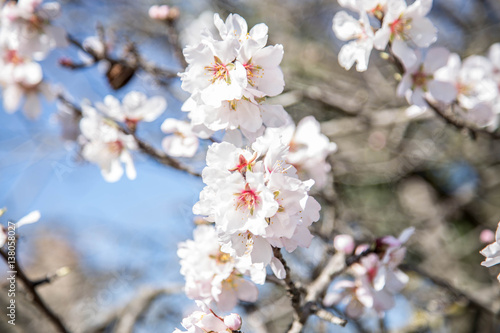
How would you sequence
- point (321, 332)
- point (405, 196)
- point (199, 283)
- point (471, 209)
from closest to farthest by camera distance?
point (199, 283) < point (321, 332) < point (471, 209) < point (405, 196)

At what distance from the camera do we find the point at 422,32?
1189mm

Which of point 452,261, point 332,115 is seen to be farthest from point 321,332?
point 332,115

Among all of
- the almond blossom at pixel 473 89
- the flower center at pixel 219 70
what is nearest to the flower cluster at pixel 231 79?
the flower center at pixel 219 70

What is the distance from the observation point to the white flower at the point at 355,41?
3.70 feet

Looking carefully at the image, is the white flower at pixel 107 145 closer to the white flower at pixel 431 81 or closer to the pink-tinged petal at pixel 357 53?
the pink-tinged petal at pixel 357 53

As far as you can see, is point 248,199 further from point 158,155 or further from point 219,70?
point 158,155

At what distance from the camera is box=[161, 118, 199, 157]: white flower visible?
131cm

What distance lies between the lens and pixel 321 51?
3.23 meters

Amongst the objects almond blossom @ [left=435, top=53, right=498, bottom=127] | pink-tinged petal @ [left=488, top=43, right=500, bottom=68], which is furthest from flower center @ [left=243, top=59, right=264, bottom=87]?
pink-tinged petal @ [left=488, top=43, right=500, bottom=68]

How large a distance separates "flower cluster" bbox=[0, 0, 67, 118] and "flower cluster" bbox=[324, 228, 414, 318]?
1.24 metres

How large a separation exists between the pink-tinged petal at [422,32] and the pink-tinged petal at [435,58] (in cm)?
20

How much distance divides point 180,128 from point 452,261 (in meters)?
2.02

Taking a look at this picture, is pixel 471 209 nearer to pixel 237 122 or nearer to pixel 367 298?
pixel 367 298

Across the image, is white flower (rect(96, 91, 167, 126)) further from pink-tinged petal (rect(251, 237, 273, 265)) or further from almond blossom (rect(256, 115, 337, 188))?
pink-tinged petal (rect(251, 237, 273, 265))
